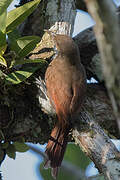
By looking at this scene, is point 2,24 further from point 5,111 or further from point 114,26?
point 114,26

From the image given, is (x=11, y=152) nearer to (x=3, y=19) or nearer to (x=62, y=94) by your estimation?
(x=62, y=94)

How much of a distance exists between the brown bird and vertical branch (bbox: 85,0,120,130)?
1.87 metres

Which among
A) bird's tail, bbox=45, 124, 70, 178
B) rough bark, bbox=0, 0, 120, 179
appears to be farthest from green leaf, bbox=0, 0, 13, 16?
bird's tail, bbox=45, 124, 70, 178

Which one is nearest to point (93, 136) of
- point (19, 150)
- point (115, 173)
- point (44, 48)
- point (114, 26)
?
point (115, 173)

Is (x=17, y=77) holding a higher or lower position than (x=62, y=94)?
higher

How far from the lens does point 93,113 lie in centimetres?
274

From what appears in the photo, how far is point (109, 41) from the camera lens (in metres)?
0.50

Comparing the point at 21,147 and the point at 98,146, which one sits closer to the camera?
the point at 98,146

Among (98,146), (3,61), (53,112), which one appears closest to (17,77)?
(3,61)

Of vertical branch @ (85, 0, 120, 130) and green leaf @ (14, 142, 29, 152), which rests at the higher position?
vertical branch @ (85, 0, 120, 130)

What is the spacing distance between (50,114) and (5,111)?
359 millimetres

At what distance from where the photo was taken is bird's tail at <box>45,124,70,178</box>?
2.41 meters

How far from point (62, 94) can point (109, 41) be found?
2.05 meters

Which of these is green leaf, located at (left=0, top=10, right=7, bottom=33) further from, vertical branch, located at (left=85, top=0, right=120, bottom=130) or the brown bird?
vertical branch, located at (left=85, top=0, right=120, bottom=130)
